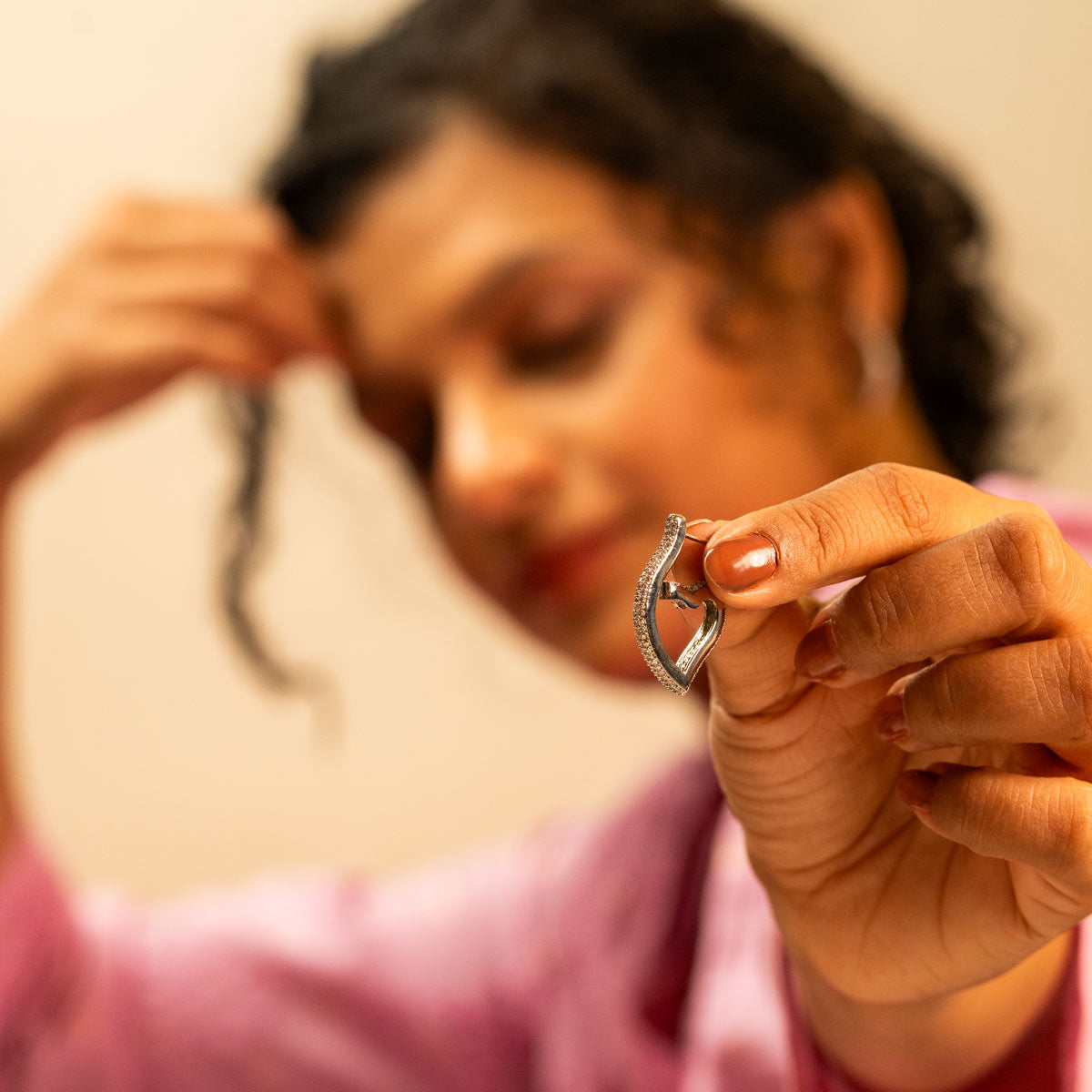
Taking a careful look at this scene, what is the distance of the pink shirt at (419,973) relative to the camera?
52 centimetres

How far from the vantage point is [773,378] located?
54 cm

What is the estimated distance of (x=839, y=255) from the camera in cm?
57

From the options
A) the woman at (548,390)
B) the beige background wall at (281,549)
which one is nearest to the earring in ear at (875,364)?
the woman at (548,390)

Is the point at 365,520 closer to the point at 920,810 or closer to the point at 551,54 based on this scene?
the point at 551,54

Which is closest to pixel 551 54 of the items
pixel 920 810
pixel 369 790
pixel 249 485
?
pixel 249 485

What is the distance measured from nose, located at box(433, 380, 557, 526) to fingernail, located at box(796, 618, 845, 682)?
29 cm

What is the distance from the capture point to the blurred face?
20.6 inches

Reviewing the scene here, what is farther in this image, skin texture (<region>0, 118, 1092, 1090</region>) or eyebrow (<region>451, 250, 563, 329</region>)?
eyebrow (<region>451, 250, 563, 329</region>)

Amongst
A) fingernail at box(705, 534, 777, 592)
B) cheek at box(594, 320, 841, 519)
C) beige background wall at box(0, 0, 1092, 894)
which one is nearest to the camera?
fingernail at box(705, 534, 777, 592)

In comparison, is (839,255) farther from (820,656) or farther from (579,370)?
(820,656)

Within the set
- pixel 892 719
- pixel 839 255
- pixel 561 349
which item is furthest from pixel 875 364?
pixel 892 719

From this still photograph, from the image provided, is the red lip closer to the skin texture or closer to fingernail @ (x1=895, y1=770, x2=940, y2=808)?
the skin texture

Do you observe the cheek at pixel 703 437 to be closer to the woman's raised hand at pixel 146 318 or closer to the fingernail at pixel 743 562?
the woman's raised hand at pixel 146 318

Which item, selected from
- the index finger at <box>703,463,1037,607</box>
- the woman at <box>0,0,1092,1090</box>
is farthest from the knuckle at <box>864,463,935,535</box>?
the woman at <box>0,0,1092,1090</box>
